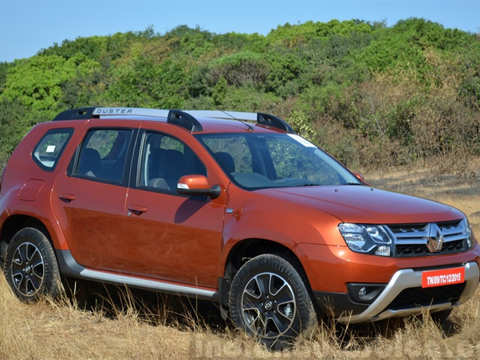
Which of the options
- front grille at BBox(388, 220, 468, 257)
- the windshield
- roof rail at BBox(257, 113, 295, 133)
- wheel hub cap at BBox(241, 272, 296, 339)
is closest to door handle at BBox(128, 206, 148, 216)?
the windshield

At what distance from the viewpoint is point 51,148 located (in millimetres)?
7715

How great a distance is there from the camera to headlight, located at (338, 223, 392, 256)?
550cm

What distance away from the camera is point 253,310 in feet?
19.5

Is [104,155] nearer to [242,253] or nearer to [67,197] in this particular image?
[67,197]

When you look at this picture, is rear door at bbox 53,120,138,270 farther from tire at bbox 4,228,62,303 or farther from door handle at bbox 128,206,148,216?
tire at bbox 4,228,62,303

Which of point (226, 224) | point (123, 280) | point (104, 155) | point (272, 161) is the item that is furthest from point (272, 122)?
point (123, 280)

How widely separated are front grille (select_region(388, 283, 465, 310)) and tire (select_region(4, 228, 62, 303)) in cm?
302

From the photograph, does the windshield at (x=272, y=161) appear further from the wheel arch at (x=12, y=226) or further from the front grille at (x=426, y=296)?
the wheel arch at (x=12, y=226)

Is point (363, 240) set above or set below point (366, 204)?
below

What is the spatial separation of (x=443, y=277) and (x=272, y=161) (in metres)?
1.80

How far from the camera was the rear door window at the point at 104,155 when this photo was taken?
696 centimetres

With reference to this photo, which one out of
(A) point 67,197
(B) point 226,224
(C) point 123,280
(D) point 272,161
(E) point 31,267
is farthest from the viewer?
(E) point 31,267

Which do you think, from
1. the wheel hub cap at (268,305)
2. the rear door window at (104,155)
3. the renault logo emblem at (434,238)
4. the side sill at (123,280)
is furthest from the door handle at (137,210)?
the renault logo emblem at (434,238)

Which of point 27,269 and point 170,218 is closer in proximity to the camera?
point 170,218
